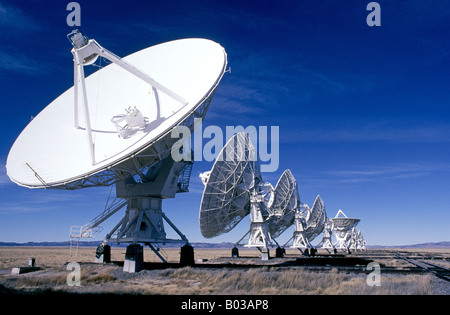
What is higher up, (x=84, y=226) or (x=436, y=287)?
(x=84, y=226)

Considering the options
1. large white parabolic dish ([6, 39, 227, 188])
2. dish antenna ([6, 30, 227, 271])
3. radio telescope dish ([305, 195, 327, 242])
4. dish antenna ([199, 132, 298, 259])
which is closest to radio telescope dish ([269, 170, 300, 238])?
dish antenna ([199, 132, 298, 259])

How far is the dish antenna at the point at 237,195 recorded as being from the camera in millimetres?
29188

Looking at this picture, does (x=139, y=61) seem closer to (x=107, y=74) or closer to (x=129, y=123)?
(x=107, y=74)

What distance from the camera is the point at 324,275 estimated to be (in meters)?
19.5

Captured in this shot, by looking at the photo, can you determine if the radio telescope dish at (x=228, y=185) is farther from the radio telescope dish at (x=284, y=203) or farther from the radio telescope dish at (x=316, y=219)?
the radio telescope dish at (x=316, y=219)

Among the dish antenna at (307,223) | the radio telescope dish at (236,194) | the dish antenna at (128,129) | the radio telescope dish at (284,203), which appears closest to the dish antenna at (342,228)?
the dish antenna at (307,223)

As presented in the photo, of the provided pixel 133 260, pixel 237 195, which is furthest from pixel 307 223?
pixel 133 260

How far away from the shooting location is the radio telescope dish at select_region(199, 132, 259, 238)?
28922 mm

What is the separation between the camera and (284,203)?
137 ft

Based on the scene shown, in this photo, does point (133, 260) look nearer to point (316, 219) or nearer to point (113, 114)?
point (113, 114)

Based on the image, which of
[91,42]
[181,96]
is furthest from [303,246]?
[91,42]

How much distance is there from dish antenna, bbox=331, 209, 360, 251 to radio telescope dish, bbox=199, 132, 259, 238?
4566 centimetres

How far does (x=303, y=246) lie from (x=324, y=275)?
103ft

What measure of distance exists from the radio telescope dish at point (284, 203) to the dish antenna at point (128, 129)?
15771mm
